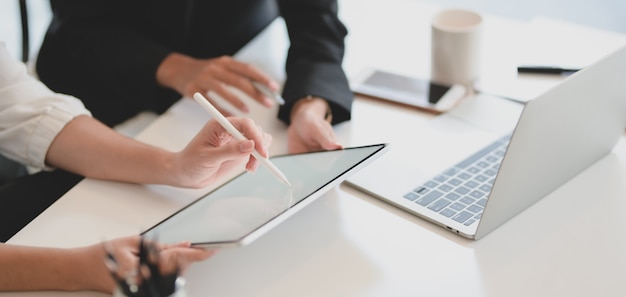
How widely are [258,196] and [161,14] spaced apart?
0.56 meters

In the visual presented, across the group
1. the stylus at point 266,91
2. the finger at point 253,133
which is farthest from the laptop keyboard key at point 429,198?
the stylus at point 266,91

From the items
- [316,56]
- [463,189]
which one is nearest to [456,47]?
[316,56]

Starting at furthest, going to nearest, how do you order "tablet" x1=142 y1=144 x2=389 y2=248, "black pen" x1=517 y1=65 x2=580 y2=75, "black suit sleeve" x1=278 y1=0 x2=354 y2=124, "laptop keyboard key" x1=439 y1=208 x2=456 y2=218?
"black pen" x1=517 y1=65 x2=580 y2=75, "black suit sleeve" x1=278 y1=0 x2=354 y2=124, "laptop keyboard key" x1=439 y1=208 x2=456 y2=218, "tablet" x1=142 y1=144 x2=389 y2=248

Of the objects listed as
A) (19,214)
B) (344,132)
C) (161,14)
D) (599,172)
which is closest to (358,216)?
(344,132)

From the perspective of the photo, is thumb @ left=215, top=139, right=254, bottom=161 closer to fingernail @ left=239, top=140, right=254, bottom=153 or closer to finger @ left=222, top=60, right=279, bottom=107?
fingernail @ left=239, top=140, right=254, bottom=153

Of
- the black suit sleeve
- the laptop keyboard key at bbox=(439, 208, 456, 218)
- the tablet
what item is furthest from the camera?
the black suit sleeve

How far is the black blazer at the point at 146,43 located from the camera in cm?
128

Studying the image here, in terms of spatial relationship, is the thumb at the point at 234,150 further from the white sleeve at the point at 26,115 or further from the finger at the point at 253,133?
the white sleeve at the point at 26,115

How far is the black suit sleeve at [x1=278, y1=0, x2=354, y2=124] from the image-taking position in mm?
1166

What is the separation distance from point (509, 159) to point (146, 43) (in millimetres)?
723

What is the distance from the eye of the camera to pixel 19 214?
1.00 m

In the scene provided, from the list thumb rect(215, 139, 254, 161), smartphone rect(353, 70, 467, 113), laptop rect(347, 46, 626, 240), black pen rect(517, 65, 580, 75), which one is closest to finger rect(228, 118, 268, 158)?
thumb rect(215, 139, 254, 161)

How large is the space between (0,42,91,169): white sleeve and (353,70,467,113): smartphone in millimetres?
484

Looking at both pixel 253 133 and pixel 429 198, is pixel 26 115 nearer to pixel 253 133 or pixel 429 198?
pixel 253 133
